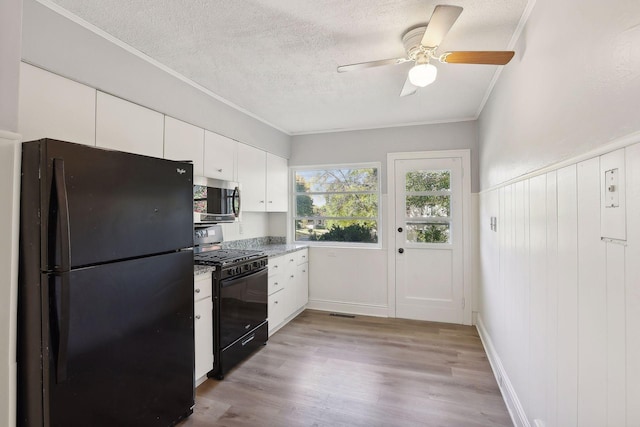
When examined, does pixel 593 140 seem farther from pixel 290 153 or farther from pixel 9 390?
pixel 290 153

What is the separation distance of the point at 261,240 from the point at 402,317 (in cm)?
216

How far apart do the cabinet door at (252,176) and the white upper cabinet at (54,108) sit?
5.19 ft

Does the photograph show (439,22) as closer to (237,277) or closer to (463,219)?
(237,277)

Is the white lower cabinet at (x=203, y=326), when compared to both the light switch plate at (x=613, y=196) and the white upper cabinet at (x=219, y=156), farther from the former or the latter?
the light switch plate at (x=613, y=196)

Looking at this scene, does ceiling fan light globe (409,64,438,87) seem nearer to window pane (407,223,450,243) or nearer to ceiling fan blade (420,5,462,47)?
ceiling fan blade (420,5,462,47)

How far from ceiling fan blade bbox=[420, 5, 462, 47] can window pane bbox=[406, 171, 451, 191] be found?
7.58ft

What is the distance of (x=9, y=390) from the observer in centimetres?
125

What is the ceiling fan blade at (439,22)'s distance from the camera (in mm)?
1403

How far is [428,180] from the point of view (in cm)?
387

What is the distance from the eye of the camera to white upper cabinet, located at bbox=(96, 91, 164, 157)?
196 centimetres

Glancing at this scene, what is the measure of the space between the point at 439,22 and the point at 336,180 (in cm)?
287

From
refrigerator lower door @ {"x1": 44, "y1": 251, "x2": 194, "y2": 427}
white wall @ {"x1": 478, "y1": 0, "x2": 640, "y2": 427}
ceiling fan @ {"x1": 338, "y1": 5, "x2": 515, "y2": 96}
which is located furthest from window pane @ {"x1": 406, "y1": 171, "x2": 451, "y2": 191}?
refrigerator lower door @ {"x1": 44, "y1": 251, "x2": 194, "y2": 427}

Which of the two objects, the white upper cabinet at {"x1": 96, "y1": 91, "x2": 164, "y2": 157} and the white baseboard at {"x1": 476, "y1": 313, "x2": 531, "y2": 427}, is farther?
the white upper cabinet at {"x1": 96, "y1": 91, "x2": 164, "y2": 157}

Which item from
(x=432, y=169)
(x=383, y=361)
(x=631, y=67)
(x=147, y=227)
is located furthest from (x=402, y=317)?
(x=631, y=67)
